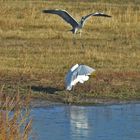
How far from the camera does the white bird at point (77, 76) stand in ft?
43.7

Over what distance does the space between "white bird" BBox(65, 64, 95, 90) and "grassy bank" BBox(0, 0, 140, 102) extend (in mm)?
172

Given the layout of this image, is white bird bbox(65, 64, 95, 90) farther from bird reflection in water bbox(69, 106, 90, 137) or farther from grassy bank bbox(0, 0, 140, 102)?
bird reflection in water bbox(69, 106, 90, 137)

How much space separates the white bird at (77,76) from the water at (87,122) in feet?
3.22

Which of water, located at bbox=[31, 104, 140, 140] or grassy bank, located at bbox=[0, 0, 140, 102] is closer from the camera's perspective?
water, located at bbox=[31, 104, 140, 140]

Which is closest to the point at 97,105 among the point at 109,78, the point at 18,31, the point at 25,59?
the point at 109,78

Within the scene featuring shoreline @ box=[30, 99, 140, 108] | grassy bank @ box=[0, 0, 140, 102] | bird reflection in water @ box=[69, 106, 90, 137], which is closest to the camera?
bird reflection in water @ box=[69, 106, 90, 137]

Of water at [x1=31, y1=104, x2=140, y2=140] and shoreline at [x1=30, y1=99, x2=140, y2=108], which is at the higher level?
shoreline at [x1=30, y1=99, x2=140, y2=108]

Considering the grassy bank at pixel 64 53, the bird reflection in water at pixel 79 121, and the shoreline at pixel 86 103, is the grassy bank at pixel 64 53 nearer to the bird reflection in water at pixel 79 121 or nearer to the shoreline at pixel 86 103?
the shoreline at pixel 86 103

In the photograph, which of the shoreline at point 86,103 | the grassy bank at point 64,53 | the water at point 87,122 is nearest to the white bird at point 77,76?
the grassy bank at point 64,53

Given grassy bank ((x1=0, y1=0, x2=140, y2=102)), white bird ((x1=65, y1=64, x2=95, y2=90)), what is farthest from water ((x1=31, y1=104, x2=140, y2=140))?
white bird ((x1=65, y1=64, x2=95, y2=90))

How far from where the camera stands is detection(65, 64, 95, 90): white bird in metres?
13.3

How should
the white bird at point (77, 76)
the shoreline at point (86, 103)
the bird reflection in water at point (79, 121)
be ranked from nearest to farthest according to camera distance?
1. the bird reflection in water at point (79, 121)
2. the shoreline at point (86, 103)
3. the white bird at point (77, 76)

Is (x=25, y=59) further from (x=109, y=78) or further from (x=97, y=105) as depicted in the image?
(x=97, y=105)

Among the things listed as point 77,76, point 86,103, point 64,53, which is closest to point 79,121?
point 86,103
